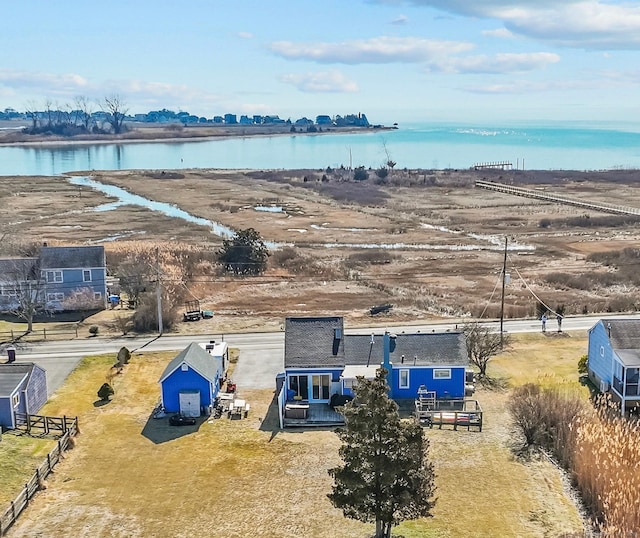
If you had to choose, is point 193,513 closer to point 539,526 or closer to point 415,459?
point 415,459

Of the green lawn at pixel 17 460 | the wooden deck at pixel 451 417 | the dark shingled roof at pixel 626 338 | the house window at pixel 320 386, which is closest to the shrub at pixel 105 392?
the green lawn at pixel 17 460

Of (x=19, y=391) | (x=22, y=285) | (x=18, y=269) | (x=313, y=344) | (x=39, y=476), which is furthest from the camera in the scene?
(x=18, y=269)

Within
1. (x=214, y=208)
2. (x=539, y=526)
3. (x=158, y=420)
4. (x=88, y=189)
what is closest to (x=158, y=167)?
(x=88, y=189)

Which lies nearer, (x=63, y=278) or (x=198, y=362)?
(x=198, y=362)

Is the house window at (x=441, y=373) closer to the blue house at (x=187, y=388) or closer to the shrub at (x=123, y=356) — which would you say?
the blue house at (x=187, y=388)

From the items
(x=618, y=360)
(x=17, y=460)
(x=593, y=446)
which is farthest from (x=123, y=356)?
(x=618, y=360)

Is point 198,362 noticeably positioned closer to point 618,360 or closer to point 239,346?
point 239,346

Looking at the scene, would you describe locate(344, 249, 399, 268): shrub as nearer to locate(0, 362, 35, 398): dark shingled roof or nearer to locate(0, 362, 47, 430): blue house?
locate(0, 362, 47, 430): blue house
